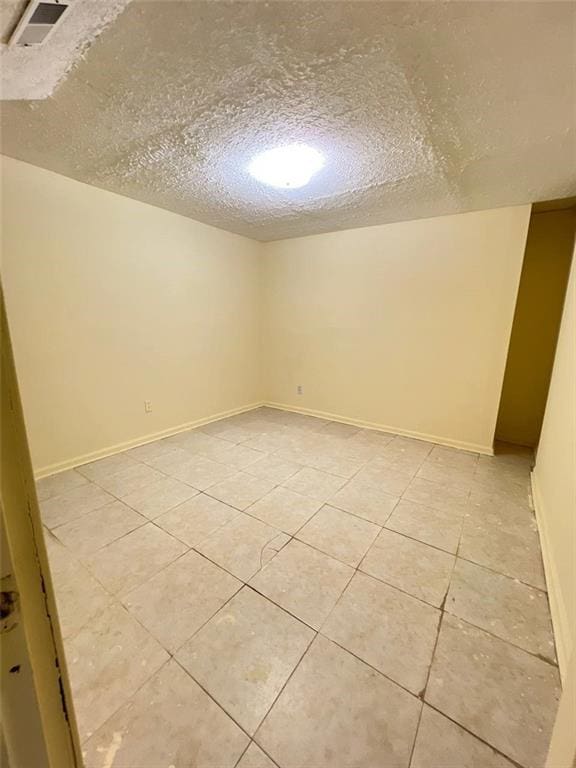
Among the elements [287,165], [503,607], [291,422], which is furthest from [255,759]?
[291,422]

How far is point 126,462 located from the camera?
107 inches

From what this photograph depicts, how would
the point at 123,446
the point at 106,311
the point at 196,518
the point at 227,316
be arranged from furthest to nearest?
the point at 227,316 < the point at 123,446 < the point at 106,311 < the point at 196,518

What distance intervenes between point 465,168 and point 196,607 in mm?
2959

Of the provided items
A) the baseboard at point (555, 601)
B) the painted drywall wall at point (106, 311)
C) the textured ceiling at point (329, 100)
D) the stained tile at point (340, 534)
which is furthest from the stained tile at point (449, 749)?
the painted drywall wall at point (106, 311)

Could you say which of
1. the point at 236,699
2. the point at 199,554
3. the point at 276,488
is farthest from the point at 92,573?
A: the point at 276,488

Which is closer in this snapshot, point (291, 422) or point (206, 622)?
point (206, 622)

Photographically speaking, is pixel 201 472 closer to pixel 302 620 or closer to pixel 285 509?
pixel 285 509

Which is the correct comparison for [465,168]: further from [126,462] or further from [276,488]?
[126,462]

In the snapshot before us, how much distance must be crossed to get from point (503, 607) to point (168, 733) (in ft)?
4.63

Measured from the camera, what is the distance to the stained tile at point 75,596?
131 cm

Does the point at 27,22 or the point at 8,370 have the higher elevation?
the point at 27,22

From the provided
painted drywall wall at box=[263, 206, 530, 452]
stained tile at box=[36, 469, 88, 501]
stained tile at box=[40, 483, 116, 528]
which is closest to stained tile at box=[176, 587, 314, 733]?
stained tile at box=[40, 483, 116, 528]

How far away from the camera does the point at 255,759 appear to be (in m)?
0.91

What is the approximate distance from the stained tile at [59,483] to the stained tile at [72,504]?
0.05m
